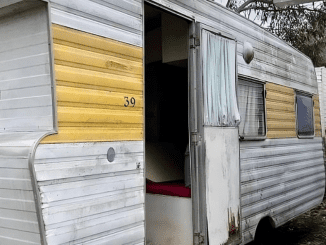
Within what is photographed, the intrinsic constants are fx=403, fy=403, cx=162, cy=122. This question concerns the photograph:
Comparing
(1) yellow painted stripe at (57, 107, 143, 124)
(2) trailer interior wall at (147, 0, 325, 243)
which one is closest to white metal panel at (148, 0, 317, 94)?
(2) trailer interior wall at (147, 0, 325, 243)

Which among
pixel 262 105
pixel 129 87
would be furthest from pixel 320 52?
pixel 129 87

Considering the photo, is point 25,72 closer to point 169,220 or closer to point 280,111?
point 169,220

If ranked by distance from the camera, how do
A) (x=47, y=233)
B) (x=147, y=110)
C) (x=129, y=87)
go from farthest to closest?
(x=147, y=110) < (x=129, y=87) < (x=47, y=233)

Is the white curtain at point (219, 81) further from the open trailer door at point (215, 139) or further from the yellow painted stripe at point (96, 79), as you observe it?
the yellow painted stripe at point (96, 79)

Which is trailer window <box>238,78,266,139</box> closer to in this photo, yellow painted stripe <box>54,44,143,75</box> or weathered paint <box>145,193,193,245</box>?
weathered paint <box>145,193,193,245</box>

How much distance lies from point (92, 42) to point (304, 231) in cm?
545

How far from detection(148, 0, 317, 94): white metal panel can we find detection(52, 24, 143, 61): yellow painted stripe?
540mm

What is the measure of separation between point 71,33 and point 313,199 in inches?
199

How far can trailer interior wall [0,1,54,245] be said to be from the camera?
2297 millimetres

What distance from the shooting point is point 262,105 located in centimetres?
498

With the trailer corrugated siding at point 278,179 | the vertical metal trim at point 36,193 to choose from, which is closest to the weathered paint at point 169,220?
the trailer corrugated siding at point 278,179

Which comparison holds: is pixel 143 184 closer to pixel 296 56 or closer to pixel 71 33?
pixel 71 33

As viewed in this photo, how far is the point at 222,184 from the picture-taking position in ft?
12.7

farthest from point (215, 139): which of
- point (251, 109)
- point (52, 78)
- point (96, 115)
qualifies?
point (52, 78)
